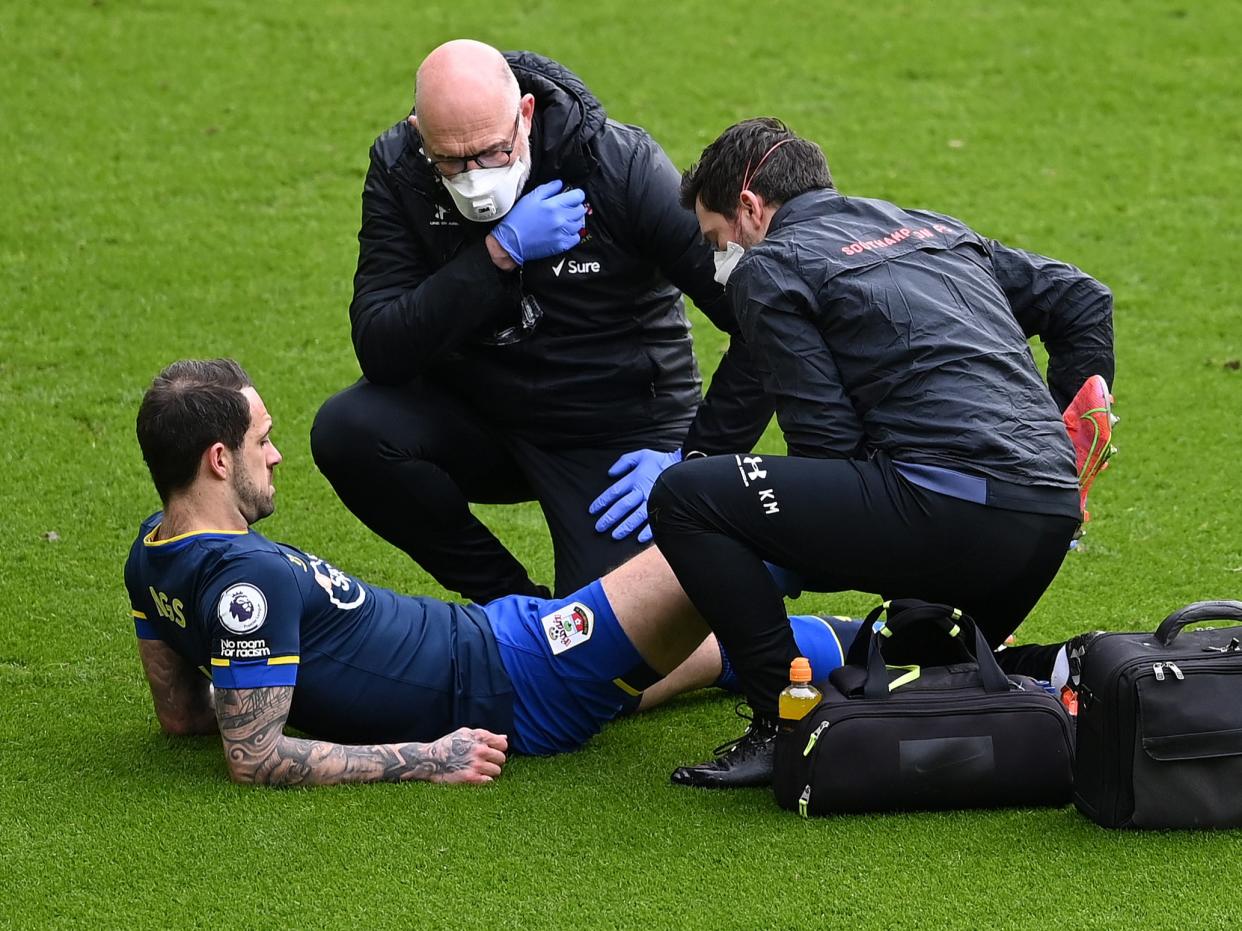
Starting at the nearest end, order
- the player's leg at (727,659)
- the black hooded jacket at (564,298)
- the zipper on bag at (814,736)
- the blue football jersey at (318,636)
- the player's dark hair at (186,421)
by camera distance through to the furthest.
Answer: the zipper on bag at (814,736), the blue football jersey at (318,636), the player's dark hair at (186,421), the player's leg at (727,659), the black hooded jacket at (564,298)

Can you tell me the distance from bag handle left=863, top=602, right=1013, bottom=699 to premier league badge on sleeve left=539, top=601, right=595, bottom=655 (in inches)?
26.0

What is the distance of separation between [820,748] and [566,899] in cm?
61

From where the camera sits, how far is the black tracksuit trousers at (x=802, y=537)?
3.60 m

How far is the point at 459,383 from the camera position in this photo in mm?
4844

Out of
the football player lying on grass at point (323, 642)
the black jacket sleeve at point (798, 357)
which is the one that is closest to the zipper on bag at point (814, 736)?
the football player lying on grass at point (323, 642)

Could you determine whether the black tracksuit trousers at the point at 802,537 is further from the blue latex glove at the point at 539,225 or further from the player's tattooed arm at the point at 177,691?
the player's tattooed arm at the point at 177,691

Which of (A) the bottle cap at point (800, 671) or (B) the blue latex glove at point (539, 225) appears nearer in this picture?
(A) the bottle cap at point (800, 671)

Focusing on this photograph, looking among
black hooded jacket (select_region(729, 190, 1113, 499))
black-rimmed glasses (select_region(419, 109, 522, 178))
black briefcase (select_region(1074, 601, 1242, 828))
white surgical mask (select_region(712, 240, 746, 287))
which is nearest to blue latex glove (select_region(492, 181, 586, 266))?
black-rimmed glasses (select_region(419, 109, 522, 178))

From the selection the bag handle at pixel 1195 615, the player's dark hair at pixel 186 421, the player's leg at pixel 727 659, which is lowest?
the player's leg at pixel 727 659

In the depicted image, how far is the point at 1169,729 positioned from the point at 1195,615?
235mm

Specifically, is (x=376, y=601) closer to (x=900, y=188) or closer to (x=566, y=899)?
(x=566, y=899)

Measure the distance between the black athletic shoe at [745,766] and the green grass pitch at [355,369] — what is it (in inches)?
2.4

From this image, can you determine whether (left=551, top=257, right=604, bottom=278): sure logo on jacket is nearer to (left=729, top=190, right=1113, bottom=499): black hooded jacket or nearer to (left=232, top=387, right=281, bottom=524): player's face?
(left=729, top=190, right=1113, bottom=499): black hooded jacket

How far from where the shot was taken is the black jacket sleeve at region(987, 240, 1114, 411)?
13.4ft
